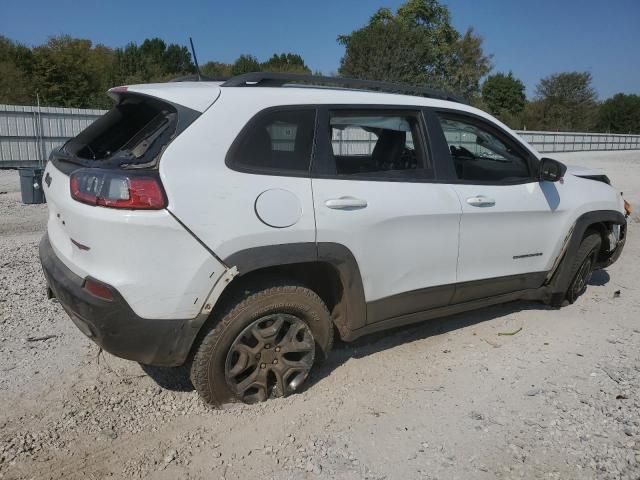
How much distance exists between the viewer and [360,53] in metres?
38.0

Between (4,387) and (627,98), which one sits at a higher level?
(627,98)

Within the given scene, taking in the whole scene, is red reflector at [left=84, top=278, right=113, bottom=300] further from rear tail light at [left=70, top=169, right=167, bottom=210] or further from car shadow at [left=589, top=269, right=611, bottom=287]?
car shadow at [left=589, top=269, right=611, bottom=287]

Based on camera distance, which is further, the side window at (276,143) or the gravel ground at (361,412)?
the side window at (276,143)

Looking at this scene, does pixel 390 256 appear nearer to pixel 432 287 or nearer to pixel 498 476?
pixel 432 287

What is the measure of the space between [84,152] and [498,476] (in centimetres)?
283

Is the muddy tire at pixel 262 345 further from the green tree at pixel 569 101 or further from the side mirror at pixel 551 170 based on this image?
the green tree at pixel 569 101

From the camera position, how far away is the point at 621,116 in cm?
6281

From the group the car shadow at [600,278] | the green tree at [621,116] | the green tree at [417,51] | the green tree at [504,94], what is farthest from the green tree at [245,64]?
the car shadow at [600,278]

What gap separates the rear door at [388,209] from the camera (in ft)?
10.1

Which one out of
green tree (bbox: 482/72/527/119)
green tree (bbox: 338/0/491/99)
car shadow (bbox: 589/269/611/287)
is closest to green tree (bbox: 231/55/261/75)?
green tree (bbox: 338/0/491/99)

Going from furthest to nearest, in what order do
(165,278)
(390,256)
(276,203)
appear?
(390,256), (276,203), (165,278)

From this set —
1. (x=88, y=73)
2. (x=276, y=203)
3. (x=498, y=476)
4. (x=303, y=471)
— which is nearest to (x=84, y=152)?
(x=276, y=203)

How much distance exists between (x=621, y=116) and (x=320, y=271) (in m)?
70.9

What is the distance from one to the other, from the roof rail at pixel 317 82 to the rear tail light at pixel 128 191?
0.79m
